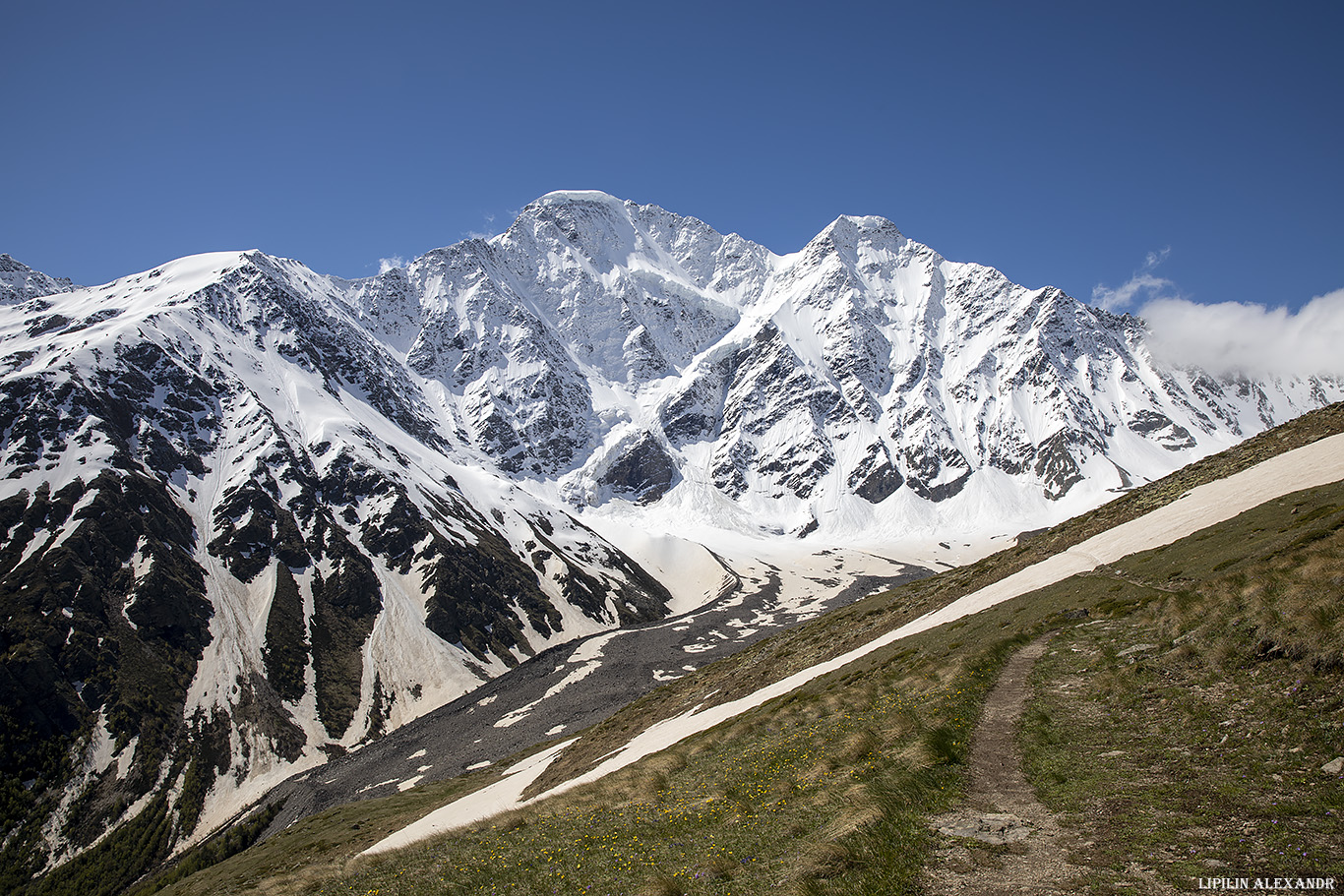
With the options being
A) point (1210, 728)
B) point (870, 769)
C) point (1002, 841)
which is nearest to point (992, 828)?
point (1002, 841)

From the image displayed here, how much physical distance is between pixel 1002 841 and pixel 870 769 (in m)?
4.96

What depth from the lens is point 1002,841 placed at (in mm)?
9820

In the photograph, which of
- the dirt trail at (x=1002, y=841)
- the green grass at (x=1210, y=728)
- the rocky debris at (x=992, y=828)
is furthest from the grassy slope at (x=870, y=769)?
the rocky debris at (x=992, y=828)

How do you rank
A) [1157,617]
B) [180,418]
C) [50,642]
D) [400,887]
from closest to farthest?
[400,887] → [1157,617] → [50,642] → [180,418]

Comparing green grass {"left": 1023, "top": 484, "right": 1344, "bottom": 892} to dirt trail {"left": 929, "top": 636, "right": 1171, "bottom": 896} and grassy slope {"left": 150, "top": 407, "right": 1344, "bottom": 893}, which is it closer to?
grassy slope {"left": 150, "top": 407, "right": 1344, "bottom": 893}

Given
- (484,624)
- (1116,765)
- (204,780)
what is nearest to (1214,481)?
(1116,765)

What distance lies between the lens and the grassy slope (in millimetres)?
10906

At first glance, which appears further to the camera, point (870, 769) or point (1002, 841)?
point (870, 769)

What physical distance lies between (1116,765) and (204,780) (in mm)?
124587

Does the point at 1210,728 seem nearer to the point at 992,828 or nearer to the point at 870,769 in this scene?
the point at 992,828

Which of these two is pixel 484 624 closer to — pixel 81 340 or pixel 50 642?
pixel 50 642

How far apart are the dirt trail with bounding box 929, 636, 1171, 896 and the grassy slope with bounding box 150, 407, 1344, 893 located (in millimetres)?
375

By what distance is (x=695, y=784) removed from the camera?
18.8m

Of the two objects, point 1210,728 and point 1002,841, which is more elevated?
point 1002,841
